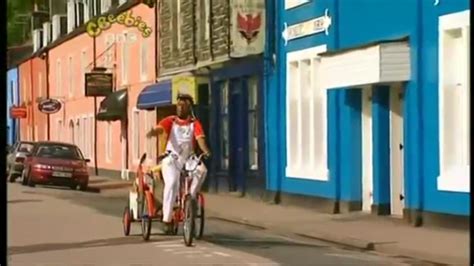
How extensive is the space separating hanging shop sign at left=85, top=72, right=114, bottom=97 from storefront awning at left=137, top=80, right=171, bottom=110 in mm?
6026

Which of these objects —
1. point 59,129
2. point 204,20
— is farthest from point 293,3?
point 59,129

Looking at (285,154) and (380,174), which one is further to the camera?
(285,154)

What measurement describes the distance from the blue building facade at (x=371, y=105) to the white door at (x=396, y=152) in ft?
0.06

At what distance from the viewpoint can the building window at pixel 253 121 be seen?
2756 cm

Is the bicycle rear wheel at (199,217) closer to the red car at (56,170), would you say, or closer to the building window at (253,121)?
the building window at (253,121)

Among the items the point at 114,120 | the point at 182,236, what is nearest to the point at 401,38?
the point at 182,236

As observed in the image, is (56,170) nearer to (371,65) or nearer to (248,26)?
(248,26)

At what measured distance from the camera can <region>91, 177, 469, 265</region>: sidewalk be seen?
50.4 ft

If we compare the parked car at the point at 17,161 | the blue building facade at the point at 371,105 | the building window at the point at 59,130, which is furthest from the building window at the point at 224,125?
the building window at the point at 59,130

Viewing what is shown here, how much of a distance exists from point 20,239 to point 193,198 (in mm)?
3391

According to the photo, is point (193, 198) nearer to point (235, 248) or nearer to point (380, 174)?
point (235, 248)

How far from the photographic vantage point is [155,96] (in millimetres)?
34938

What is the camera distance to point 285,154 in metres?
25.4

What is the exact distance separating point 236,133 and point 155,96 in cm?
608
